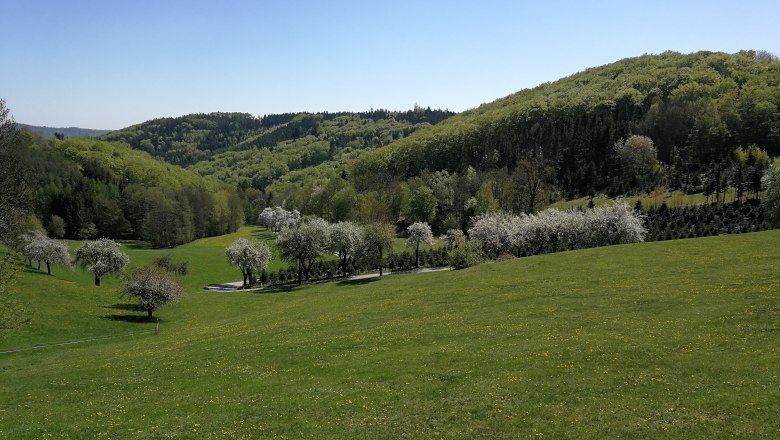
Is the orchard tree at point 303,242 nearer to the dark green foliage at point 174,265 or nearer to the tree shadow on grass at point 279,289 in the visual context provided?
the tree shadow on grass at point 279,289

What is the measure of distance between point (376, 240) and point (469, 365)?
203 ft

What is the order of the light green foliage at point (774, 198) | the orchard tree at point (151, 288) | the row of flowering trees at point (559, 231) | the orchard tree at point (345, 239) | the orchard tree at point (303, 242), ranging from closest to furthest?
1. the orchard tree at point (151, 288)
2. the light green foliage at point (774, 198)
3. the row of flowering trees at point (559, 231)
4. the orchard tree at point (303, 242)
5. the orchard tree at point (345, 239)

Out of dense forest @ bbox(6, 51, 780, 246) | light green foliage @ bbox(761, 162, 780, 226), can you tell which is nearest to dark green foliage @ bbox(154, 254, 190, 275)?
dense forest @ bbox(6, 51, 780, 246)

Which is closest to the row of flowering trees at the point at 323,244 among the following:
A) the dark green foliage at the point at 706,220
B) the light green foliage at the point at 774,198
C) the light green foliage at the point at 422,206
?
the light green foliage at the point at 422,206

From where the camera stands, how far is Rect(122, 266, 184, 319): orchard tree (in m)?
60.9

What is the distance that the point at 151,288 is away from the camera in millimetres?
60969

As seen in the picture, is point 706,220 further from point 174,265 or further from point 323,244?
point 174,265

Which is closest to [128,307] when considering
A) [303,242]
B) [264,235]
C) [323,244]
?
[303,242]

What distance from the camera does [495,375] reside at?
23.5 m

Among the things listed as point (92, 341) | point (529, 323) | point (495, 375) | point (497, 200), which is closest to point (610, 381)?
point (495, 375)

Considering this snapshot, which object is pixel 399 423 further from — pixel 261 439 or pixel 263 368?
pixel 263 368

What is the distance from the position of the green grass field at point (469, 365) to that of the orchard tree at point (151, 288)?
8.10 metres

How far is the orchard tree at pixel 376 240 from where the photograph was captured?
285ft

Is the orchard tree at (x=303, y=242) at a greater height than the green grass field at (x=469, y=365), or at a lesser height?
greater
